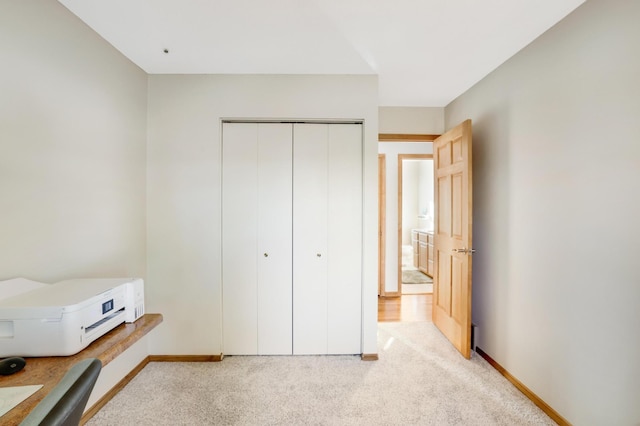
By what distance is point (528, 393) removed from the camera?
6.58ft

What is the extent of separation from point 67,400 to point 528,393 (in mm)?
2608

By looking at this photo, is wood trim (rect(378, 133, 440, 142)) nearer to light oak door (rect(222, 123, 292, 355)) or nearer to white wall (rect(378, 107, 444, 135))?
white wall (rect(378, 107, 444, 135))

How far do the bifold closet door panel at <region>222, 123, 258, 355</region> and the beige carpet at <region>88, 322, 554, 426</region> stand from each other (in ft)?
1.69

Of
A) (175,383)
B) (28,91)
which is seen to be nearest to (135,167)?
(28,91)

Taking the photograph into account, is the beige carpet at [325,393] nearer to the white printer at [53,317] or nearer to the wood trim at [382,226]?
the white printer at [53,317]

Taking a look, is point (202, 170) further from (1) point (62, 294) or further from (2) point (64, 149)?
(1) point (62, 294)

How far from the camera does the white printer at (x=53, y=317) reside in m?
1.12

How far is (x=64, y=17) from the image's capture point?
5.49 feet

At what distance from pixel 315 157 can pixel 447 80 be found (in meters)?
1.43

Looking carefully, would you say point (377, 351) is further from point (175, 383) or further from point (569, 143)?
point (569, 143)

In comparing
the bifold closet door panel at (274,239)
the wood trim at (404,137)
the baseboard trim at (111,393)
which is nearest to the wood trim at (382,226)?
the wood trim at (404,137)

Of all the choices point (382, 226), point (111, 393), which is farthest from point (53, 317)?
point (382, 226)

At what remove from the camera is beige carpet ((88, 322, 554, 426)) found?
183 centimetres

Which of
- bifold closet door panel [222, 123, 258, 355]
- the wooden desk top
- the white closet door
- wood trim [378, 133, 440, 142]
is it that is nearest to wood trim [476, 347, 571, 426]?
the white closet door
